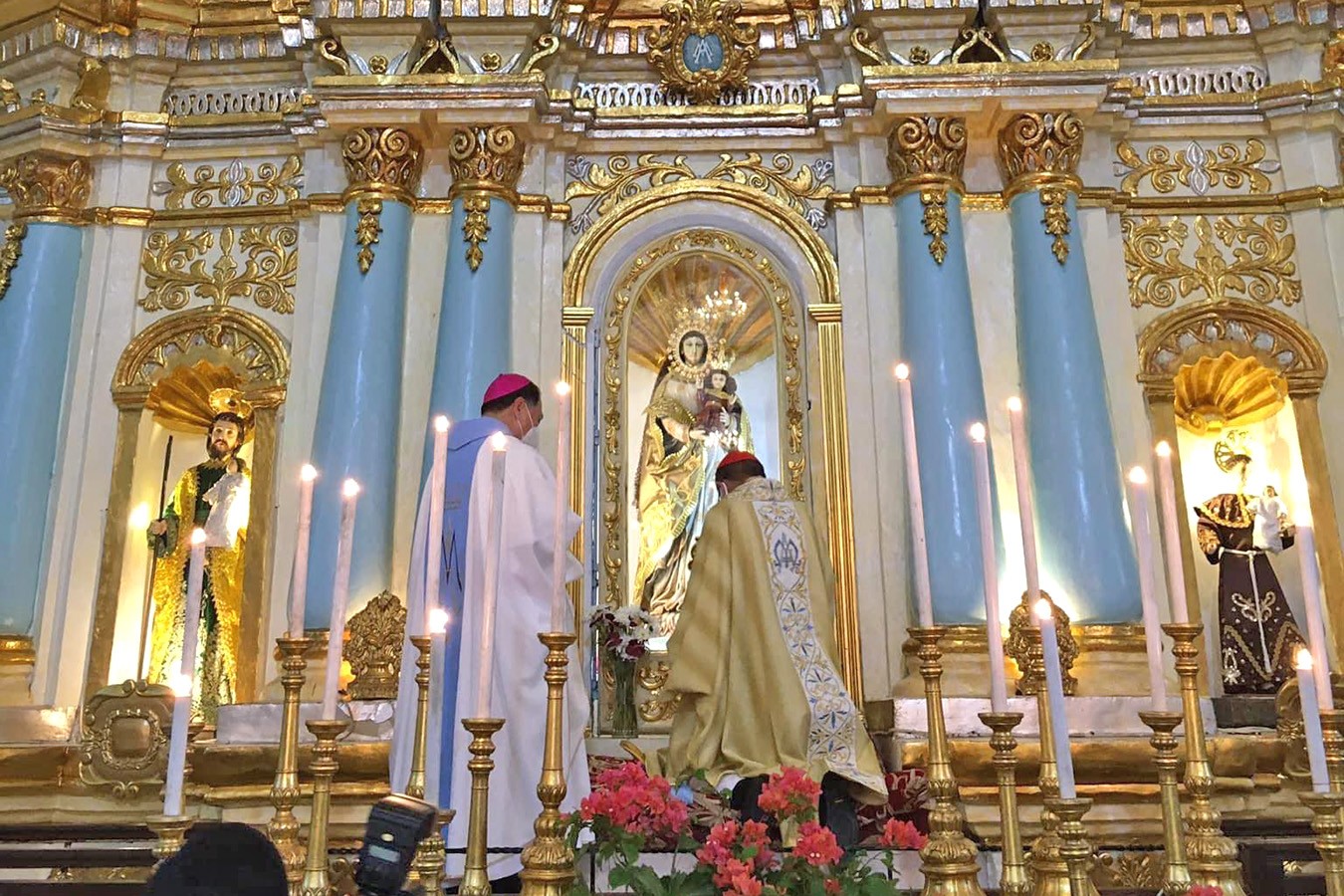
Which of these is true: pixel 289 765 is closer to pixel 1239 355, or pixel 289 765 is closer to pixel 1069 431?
pixel 1069 431

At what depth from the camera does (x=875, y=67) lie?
7.27m

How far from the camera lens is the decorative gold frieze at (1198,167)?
25.4 feet

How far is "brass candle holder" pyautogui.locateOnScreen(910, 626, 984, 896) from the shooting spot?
97.7 inches

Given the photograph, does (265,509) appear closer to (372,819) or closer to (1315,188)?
(372,819)

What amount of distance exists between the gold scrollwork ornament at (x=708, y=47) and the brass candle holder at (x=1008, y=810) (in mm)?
6052

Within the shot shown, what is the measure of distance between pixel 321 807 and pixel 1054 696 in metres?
1.60

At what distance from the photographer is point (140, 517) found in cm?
755

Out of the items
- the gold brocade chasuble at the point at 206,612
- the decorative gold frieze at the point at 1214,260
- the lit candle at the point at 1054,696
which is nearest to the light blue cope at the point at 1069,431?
the decorative gold frieze at the point at 1214,260

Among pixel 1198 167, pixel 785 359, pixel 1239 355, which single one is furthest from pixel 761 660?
pixel 1198 167

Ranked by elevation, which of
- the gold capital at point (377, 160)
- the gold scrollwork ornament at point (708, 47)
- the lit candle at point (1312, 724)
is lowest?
the lit candle at point (1312, 724)

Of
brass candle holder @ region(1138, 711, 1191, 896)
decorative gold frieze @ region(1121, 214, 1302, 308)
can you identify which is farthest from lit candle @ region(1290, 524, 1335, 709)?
decorative gold frieze @ region(1121, 214, 1302, 308)

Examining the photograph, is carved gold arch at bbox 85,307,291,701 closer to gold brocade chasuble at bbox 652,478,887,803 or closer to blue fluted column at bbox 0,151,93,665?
blue fluted column at bbox 0,151,93,665

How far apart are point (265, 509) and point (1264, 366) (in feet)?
21.3

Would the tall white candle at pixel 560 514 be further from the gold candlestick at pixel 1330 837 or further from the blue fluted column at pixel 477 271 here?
the blue fluted column at pixel 477 271
